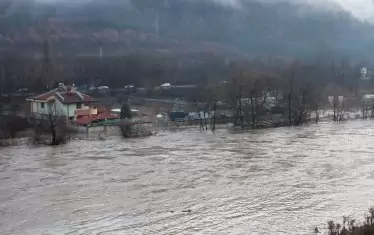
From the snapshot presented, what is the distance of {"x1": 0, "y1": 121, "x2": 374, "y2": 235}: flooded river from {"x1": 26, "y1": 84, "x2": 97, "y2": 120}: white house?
3027mm

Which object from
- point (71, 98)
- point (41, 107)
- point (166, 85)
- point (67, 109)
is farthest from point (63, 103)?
point (166, 85)

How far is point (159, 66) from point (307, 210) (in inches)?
1179

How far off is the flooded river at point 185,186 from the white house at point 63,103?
3027mm

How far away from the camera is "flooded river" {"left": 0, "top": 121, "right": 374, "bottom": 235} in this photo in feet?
21.3

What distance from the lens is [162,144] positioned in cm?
1325

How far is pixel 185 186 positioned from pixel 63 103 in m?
8.87

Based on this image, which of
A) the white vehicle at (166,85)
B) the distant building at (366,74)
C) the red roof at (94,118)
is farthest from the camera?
the distant building at (366,74)

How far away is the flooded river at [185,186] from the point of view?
21.3 feet

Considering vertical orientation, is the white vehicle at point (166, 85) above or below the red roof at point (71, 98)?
above

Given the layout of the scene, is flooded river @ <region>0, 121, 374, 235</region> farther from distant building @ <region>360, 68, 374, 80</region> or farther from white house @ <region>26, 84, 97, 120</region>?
distant building @ <region>360, 68, 374, 80</region>

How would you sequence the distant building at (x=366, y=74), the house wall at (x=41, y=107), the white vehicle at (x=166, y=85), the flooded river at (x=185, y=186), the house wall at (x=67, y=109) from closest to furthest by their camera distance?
the flooded river at (x=185, y=186) < the house wall at (x=67, y=109) < the house wall at (x=41, y=107) < the white vehicle at (x=166, y=85) < the distant building at (x=366, y=74)

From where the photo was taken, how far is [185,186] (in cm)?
848

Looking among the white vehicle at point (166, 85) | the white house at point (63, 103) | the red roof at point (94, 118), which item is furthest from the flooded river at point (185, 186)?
the white vehicle at point (166, 85)

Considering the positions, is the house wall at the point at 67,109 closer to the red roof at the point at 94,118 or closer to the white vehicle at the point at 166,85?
the red roof at the point at 94,118
